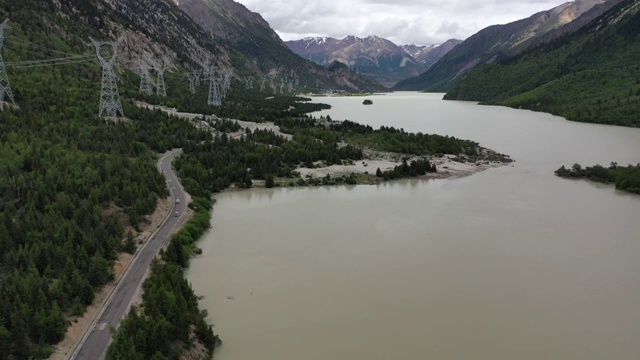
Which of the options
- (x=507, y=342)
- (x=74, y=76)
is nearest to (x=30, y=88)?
(x=74, y=76)

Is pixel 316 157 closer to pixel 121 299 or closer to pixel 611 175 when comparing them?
pixel 611 175

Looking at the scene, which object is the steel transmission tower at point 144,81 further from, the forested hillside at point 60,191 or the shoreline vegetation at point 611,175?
the shoreline vegetation at point 611,175

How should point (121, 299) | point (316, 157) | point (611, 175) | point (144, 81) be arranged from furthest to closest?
point (144, 81)
point (316, 157)
point (611, 175)
point (121, 299)

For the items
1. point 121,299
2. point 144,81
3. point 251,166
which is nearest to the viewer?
point 121,299

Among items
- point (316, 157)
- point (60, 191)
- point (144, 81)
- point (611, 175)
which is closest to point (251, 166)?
point (316, 157)

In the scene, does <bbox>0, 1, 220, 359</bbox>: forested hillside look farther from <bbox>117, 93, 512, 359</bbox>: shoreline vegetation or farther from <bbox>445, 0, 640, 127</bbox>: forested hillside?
<bbox>445, 0, 640, 127</bbox>: forested hillside
